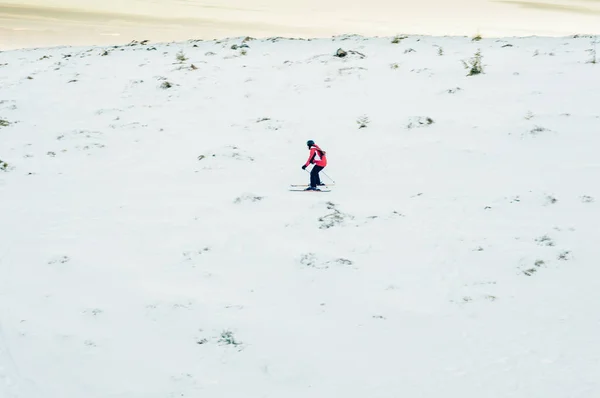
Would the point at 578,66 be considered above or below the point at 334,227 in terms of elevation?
above

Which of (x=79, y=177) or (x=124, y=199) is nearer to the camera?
(x=124, y=199)

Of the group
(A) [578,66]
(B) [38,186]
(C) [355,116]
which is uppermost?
(A) [578,66]

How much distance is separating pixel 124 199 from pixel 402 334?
25.9 ft

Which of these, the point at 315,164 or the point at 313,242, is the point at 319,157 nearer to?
the point at 315,164

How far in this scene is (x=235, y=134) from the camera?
59.4 ft

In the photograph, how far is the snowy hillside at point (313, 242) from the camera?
7242mm

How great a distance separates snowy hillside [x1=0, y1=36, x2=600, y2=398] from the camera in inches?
285

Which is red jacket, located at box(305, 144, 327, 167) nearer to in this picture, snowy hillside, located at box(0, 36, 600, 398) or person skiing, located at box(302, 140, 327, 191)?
person skiing, located at box(302, 140, 327, 191)

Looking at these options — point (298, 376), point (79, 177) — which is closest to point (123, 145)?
point (79, 177)

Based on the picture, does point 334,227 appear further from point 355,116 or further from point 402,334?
point 355,116

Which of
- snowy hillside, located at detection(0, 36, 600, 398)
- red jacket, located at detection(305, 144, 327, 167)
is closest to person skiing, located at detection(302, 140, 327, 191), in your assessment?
red jacket, located at detection(305, 144, 327, 167)

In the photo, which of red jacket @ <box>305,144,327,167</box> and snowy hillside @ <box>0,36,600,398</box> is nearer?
snowy hillside @ <box>0,36,600,398</box>

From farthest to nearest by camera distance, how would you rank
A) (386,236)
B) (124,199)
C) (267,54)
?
(267,54), (124,199), (386,236)

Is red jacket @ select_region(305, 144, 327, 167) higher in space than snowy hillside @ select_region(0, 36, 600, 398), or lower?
higher
